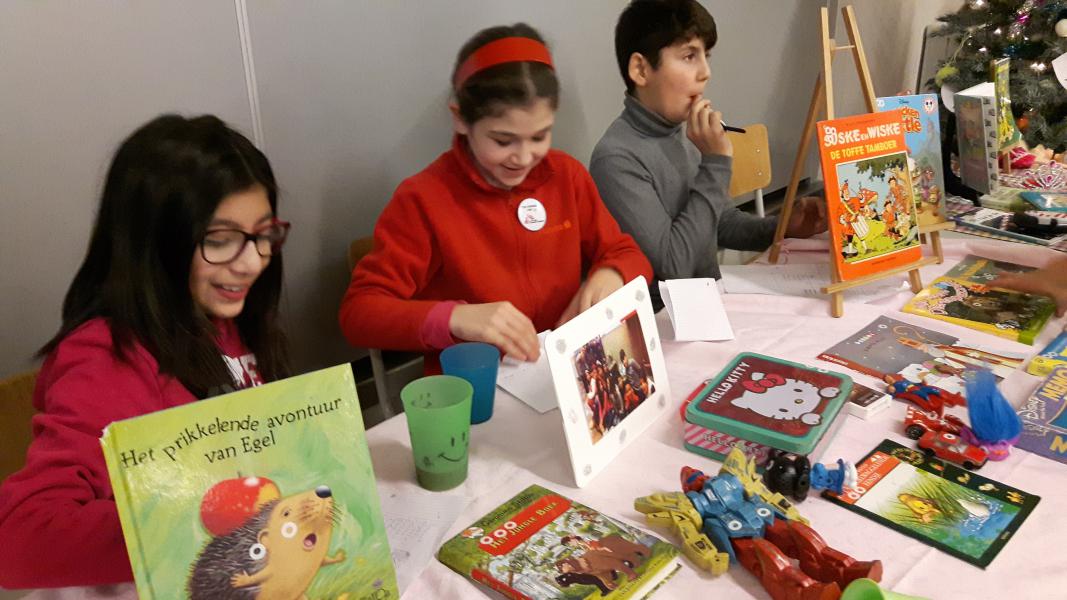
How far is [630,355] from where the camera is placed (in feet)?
3.45

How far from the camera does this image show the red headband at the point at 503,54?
1299 mm

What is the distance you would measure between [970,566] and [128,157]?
3.57 feet

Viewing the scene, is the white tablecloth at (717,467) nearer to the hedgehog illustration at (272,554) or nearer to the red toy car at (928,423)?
the red toy car at (928,423)

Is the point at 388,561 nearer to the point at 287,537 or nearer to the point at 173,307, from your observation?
the point at 287,537

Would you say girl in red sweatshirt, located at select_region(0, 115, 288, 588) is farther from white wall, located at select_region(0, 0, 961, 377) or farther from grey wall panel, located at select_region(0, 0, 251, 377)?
white wall, located at select_region(0, 0, 961, 377)

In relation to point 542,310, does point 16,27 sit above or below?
above

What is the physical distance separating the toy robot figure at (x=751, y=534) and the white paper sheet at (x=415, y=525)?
0.75 ft

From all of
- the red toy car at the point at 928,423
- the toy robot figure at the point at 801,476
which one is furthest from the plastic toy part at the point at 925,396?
the toy robot figure at the point at 801,476

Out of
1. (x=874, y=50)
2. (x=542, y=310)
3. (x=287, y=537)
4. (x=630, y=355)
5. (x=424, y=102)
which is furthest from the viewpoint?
(x=874, y=50)

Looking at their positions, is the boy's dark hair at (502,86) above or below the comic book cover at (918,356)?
above

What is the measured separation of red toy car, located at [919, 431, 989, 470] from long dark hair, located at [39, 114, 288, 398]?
0.95m

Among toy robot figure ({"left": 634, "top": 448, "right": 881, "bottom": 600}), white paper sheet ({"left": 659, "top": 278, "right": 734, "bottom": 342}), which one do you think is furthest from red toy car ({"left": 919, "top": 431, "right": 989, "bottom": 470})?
white paper sheet ({"left": 659, "top": 278, "right": 734, "bottom": 342})

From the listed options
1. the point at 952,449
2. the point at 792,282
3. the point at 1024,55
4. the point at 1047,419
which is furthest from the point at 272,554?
the point at 1024,55

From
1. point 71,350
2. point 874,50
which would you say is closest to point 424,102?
point 71,350
